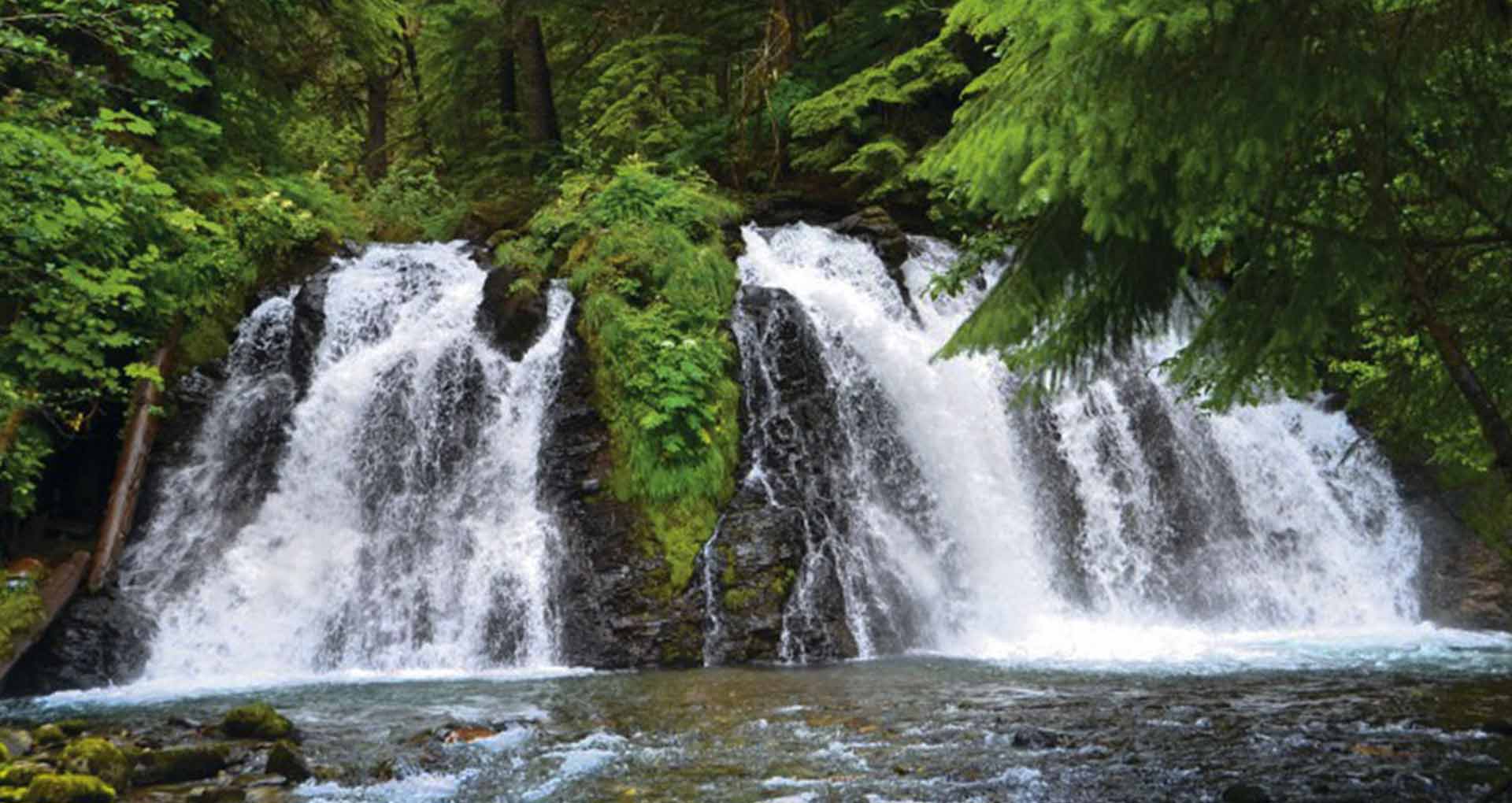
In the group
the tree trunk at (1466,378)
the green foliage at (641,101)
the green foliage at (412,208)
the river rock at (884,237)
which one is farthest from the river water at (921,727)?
the green foliage at (641,101)

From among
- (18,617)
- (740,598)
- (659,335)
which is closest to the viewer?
(18,617)

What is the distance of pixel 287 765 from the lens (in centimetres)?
629

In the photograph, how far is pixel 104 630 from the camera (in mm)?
11227

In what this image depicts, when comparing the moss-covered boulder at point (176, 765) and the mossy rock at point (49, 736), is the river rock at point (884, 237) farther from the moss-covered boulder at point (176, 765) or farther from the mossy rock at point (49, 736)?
the mossy rock at point (49, 736)

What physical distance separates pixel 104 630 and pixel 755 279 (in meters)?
9.84

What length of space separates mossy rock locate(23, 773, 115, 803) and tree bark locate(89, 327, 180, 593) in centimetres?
708

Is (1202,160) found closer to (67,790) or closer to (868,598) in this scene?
(67,790)

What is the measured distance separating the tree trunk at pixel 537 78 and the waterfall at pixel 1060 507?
36.2 feet

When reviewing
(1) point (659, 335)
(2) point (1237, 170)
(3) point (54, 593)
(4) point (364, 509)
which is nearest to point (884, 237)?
(1) point (659, 335)

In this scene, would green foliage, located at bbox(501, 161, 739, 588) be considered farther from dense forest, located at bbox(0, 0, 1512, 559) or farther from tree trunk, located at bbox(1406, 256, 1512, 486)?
tree trunk, located at bbox(1406, 256, 1512, 486)

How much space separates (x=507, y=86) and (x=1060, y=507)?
1874cm

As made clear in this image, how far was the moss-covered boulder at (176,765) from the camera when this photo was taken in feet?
→ 20.3

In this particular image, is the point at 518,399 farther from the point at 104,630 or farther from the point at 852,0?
the point at 852,0

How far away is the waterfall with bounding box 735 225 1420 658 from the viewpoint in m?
12.9
